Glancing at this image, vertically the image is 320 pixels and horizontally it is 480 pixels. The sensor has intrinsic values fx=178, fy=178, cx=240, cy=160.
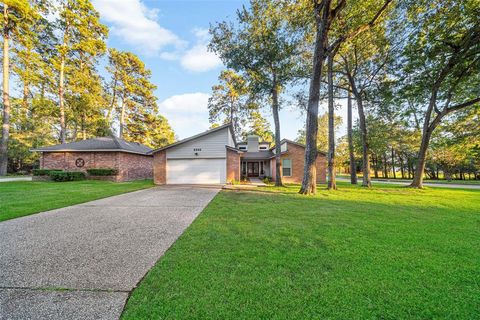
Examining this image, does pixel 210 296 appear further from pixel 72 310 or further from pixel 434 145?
pixel 434 145

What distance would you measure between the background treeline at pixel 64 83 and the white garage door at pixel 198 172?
12976 mm

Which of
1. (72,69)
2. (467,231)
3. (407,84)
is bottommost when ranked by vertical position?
(467,231)

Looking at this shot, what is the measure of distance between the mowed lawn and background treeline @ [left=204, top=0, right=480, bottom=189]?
18.4ft

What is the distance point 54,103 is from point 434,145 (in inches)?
1534

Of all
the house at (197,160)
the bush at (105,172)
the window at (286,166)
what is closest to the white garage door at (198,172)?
the house at (197,160)

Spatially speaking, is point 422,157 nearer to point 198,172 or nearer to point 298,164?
point 298,164

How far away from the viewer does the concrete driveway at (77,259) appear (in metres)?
1.73

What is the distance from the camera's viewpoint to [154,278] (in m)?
2.13

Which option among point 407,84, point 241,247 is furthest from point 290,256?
point 407,84

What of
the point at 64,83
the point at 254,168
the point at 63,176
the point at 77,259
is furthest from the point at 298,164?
the point at 64,83

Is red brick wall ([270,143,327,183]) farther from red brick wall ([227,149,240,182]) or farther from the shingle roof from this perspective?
red brick wall ([227,149,240,182])

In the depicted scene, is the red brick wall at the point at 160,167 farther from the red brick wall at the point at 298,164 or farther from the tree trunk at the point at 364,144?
the tree trunk at the point at 364,144

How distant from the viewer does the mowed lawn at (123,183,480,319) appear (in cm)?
165

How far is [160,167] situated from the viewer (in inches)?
514
